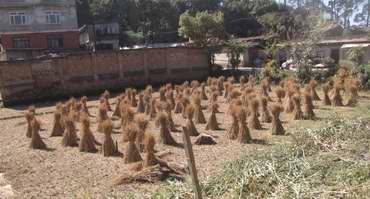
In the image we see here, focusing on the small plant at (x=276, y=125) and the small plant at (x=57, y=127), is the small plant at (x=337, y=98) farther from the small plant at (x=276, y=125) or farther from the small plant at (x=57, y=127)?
the small plant at (x=57, y=127)

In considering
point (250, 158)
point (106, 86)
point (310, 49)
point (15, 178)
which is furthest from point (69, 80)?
point (250, 158)

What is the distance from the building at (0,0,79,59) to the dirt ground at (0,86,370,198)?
24.8m

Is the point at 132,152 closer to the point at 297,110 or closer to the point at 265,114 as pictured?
the point at 265,114

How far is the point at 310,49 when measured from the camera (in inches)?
882

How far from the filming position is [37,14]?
37406 mm

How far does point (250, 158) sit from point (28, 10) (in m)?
33.5

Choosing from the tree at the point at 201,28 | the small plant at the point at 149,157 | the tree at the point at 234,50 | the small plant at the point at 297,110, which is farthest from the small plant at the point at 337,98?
the tree at the point at 201,28

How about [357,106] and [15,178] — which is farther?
[357,106]

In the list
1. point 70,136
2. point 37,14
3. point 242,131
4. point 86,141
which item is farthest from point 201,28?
point 86,141

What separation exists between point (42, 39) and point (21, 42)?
159cm

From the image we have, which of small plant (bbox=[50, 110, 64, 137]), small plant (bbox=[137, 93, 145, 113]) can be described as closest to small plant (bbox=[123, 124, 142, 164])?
small plant (bbox=[50, 110, 64, 137])

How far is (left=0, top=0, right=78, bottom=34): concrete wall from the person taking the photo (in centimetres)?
3647

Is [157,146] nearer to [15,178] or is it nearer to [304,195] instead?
[15,178]

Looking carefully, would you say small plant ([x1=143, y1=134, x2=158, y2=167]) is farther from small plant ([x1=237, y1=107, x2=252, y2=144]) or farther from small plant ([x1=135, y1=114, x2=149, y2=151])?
small plant ([x1=237, y1=107, x2=252, y2=144])
